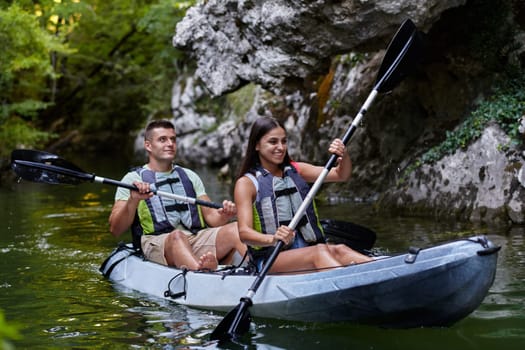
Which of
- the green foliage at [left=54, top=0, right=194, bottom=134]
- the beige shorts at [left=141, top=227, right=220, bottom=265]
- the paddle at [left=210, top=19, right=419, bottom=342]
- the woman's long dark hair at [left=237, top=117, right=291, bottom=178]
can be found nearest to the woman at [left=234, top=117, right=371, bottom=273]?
the woman's long dark hair at [left=237, top=117, right=291, bottom=178]

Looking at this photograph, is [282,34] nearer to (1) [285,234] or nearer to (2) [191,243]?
(2) [191,243]

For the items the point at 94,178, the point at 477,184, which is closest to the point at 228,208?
the point at 94,178

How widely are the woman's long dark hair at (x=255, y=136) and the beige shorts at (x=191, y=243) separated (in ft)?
3.34

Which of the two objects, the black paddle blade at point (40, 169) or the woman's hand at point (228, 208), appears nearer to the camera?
the woman's hand at point (228, 208)

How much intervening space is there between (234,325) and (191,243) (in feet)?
4.81

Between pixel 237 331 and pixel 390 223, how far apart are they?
180 inches

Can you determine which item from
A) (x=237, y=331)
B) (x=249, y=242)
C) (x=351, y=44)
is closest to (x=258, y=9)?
(x=351, y=44)

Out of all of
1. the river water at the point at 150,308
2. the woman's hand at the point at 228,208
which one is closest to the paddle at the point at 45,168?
the river water at the point at 150,308

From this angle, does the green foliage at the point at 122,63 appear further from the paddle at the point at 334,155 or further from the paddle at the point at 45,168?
the paddle at the point at 334,155

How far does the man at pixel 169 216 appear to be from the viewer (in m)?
5.71

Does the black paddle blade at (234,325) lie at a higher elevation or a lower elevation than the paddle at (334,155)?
lower

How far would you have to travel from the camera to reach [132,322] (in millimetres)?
5027

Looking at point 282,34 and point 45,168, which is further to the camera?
point 282,34

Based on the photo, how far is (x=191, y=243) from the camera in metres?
5.82
